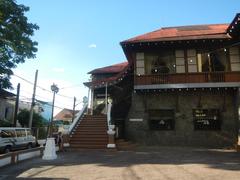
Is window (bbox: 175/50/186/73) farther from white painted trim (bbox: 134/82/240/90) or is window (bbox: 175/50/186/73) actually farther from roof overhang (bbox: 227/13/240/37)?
roof overhang (bbox: 227/13/240/37)

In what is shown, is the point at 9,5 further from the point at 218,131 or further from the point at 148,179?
the point at 218,131

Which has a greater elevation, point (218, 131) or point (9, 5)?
point (9, 5)

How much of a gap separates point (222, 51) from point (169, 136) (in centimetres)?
698

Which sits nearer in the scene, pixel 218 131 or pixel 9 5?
pixel 9 5

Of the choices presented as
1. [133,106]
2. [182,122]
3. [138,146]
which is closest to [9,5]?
[133,106]

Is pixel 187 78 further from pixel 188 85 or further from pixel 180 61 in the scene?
pixel 180 61

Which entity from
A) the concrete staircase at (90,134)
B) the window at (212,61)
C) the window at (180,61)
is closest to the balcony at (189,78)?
the window at (180,61)

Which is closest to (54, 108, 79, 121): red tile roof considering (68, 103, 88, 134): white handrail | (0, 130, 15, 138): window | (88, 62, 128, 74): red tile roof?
(88, 62, 128, 74): red tile roof

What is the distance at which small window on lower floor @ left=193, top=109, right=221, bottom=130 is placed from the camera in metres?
20.0

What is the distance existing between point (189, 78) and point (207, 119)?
319 centimetres

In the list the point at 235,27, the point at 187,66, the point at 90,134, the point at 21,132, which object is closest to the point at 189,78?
the point at 187,66

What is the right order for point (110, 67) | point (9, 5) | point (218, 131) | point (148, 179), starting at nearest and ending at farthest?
point (148, 179), point (9, 5), point (218, 131), point (110, 67)

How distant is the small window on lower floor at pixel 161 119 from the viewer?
20.4 meters

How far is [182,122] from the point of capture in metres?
20.2
